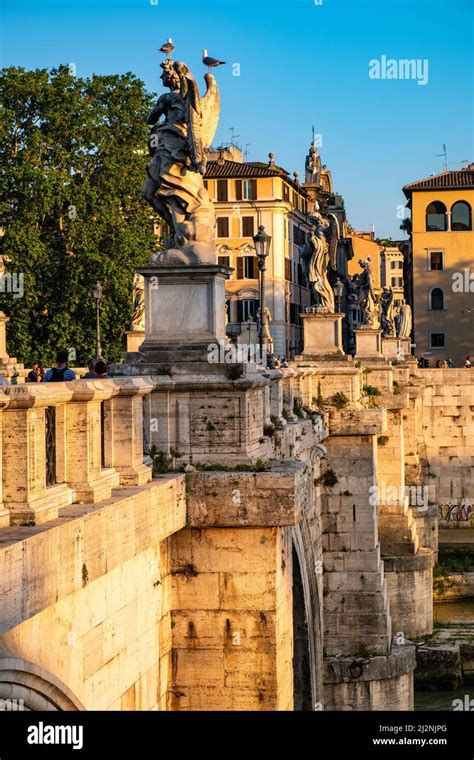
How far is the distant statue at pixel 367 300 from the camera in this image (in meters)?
34.2

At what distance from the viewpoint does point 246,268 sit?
241 ft

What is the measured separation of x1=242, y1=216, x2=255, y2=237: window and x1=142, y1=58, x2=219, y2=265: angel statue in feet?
203

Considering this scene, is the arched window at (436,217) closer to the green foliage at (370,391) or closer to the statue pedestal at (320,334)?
the green foliage at (370,391)

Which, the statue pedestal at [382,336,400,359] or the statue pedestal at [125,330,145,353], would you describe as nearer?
the statue pedestal at [125,330,145,353]

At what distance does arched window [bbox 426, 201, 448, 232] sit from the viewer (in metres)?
72.4

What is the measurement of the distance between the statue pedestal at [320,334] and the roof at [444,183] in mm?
49361

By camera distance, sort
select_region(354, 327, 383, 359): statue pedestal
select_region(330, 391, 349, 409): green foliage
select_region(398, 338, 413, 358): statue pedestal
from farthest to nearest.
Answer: select_region(398, 338, 413, 358): statue pedestal < select_region(354, 327, 383, 359): statue pedestal < select_region(330, 391, 349, 409): green foliage

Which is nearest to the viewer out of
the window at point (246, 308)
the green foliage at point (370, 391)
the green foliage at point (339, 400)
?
the green foliage at point (339, 400)

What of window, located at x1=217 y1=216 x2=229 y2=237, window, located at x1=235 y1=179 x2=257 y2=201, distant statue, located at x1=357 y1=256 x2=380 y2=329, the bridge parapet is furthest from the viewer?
window, located at x1=217 y1=216 x2=229 y2=237

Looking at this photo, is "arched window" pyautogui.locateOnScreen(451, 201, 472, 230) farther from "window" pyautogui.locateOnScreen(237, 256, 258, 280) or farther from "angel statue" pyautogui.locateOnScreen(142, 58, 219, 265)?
"angel statue" pyautogui.locateOnScreen(142, 58, 219, 265)

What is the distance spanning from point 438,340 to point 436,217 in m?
6.60

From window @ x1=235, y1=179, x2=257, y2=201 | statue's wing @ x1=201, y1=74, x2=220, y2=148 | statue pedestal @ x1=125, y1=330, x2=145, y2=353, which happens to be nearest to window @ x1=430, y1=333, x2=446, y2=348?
window @ x1=235, y1=179, x2=257, y2=201

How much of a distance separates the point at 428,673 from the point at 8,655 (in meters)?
24.0

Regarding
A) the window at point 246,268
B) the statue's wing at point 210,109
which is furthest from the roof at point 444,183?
the statue's wing at point 210,109
